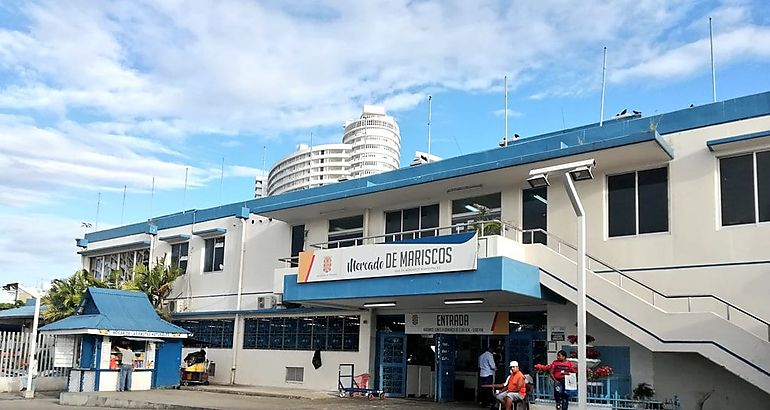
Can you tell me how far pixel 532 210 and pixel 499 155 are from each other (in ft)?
5.62

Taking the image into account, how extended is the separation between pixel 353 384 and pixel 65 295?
13884mm

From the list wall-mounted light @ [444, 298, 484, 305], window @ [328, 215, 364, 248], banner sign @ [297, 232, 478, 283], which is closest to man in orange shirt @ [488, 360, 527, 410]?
banner sign @ [297, 232, 478, 283]

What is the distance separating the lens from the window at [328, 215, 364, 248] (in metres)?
25.2

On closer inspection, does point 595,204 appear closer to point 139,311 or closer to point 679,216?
point 679,216

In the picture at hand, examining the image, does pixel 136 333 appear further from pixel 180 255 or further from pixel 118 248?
pixel 118 248

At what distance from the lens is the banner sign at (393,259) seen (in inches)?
726

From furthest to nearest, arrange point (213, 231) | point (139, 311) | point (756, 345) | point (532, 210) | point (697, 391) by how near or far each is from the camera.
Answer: point (213, 231) < point (139, 311) < point (532, 210) < point (697, 391) < point (756, 345)

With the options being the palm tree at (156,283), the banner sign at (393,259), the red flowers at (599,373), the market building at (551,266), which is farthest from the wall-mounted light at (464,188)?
the palm tree at (156,283)

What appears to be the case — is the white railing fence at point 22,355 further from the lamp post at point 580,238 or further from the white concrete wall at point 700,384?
the lamp post at point 580,238

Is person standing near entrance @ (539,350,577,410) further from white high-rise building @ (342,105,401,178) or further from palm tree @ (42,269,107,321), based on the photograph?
white high-rise building @ (342,105,401,178)

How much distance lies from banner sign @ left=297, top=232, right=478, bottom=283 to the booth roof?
633cm

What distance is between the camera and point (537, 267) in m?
18.6

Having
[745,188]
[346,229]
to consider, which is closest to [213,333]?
[346,229]

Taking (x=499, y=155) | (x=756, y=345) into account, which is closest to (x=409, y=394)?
(x=499, y=155)
